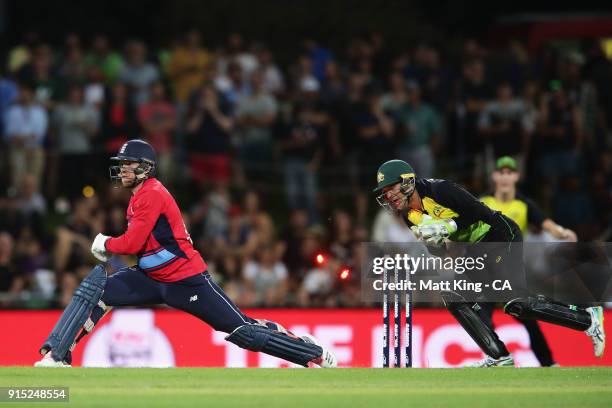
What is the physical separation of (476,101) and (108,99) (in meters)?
5.68

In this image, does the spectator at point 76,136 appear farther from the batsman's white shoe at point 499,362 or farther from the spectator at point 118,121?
the batsman's white shoe at point 499,362

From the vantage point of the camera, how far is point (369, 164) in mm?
21125

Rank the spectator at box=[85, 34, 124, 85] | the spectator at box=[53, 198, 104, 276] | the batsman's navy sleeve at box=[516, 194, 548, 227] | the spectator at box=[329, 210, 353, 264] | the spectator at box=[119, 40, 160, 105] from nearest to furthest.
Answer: the batsman's navy sleeve at box=[516, 194, 548, 227] < the spectator at box=[53, 198, 104, 276] < the spectator at box=[329, 210, 353, 264] < the spectator at box=[119, 40, 160, 105] < the spectator at box=[85, 34, 124, 85]

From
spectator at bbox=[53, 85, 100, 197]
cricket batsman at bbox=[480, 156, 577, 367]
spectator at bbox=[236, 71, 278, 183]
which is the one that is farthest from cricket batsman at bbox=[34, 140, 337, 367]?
spectator at bbox=[236, 71, 278, 183]

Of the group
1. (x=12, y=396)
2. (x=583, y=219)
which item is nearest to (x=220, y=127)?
(x=583, y=219)

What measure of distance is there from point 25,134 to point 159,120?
2.01m

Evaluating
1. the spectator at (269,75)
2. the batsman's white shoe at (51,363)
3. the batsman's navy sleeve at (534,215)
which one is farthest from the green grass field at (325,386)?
the spectator at (269,75)

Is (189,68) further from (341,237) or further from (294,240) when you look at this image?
(341,237)

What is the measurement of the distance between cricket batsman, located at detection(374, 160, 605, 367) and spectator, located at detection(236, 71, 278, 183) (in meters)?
8.60

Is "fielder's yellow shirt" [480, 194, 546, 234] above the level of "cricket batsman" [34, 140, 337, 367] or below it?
above

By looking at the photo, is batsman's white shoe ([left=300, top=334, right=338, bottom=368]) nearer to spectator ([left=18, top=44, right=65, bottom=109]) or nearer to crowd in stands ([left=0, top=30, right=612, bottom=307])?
crowd in stands ([left=0, top=30, right=612, bottom=307])

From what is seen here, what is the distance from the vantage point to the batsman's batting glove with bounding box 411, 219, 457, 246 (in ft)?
39.6

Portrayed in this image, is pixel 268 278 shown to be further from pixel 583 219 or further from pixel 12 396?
pixel 12 396

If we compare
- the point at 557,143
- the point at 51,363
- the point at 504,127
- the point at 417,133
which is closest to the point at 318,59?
the point at 417,133
